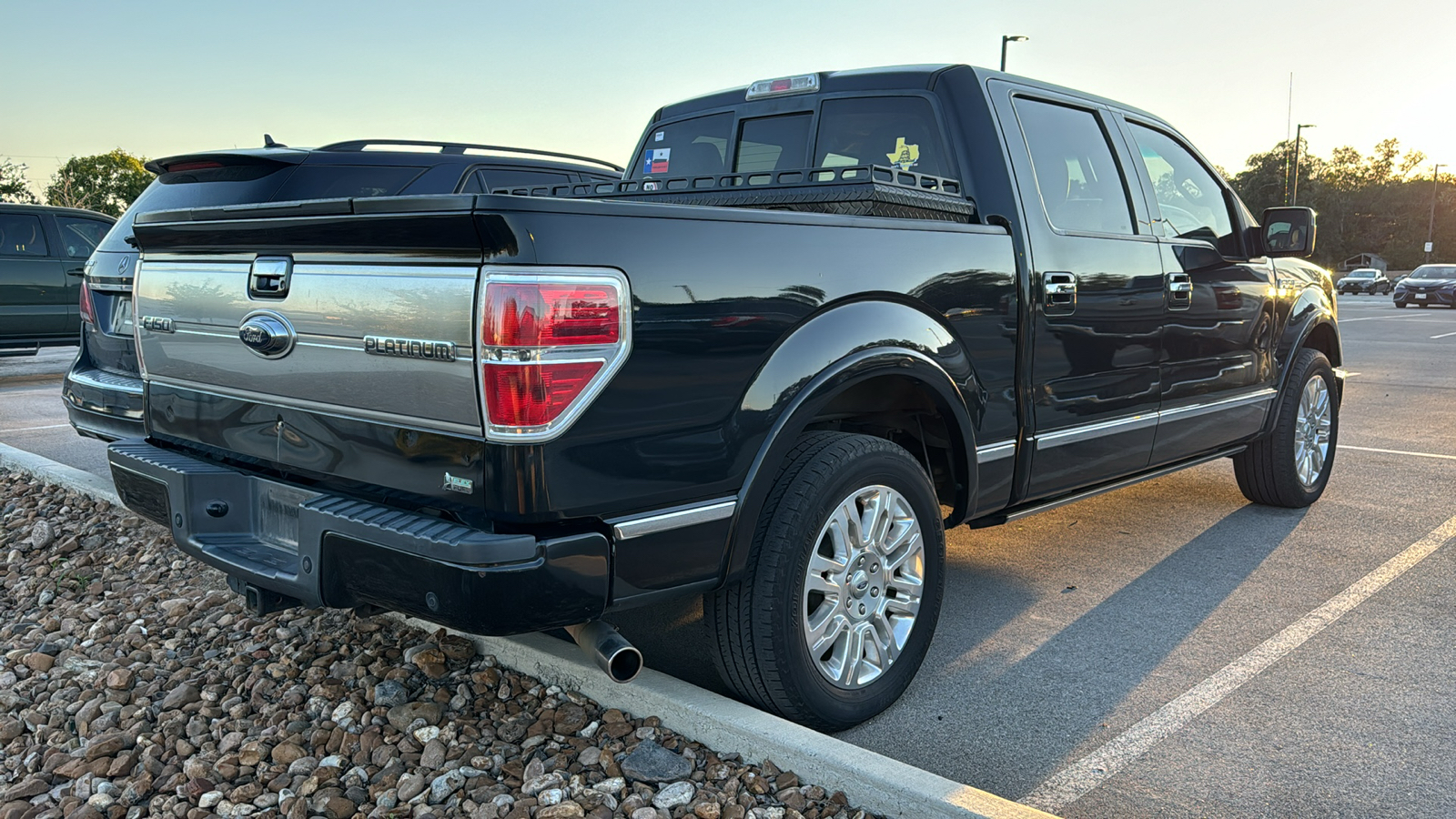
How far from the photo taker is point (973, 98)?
3.87 meters

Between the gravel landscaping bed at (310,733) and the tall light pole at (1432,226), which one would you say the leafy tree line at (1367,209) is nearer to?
the tall light pole at (1432,226)

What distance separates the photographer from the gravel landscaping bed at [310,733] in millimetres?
2688

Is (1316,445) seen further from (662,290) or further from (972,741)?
(662,290)

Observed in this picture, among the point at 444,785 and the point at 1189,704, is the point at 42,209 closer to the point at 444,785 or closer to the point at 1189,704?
the point at 444,785

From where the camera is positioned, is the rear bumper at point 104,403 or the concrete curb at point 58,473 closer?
the rear bumper at point 104,403

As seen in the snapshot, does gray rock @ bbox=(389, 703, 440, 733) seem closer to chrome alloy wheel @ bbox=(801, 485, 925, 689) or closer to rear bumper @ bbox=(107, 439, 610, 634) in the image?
rear bumper @ bbox=(107, 439, 610, 634)

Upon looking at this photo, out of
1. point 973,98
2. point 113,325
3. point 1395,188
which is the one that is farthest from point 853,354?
point 1395,188

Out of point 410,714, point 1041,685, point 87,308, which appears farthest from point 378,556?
point 87,308

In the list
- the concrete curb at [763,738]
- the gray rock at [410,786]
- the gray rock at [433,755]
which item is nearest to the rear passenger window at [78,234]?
the concrete curb at [763,738]

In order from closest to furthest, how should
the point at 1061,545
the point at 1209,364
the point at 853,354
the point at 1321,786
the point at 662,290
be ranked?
the point at 662,290, the point at 1321,786, the point at 853,354, the point at 1209,364, the point at 1061,545

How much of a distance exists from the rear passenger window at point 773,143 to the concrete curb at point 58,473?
11.3 feet

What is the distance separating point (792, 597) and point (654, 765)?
1.81ft

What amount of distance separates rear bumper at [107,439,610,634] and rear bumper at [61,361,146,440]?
212 cm

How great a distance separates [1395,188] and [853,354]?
104108 mm
